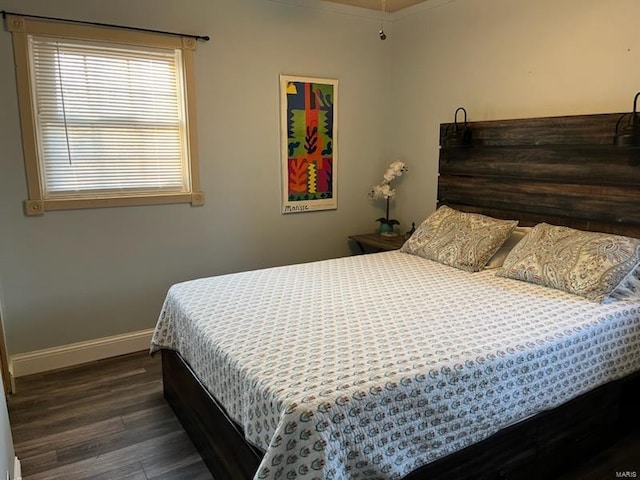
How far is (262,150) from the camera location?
3.71m

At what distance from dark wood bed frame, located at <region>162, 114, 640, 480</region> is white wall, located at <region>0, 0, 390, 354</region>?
0.87 metres

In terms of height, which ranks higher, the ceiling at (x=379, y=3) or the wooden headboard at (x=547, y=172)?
the ceiling at (x=379, y=3)

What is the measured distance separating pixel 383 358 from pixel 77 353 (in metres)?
2.42

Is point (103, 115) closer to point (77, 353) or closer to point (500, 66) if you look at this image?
point (77, 353)

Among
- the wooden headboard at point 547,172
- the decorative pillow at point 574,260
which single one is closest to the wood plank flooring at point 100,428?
the decorative pillow at point 574,260

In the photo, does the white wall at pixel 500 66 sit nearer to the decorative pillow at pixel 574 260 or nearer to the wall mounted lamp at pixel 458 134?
the wall mounted lamp at pixel 458 134

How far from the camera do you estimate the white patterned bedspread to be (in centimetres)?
151

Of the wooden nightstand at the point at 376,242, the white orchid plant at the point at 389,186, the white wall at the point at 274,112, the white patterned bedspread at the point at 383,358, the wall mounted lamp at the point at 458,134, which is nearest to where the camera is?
the white patterned bedspread at the point at 383,358

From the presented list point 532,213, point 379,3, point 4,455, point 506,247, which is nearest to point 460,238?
point 506,247

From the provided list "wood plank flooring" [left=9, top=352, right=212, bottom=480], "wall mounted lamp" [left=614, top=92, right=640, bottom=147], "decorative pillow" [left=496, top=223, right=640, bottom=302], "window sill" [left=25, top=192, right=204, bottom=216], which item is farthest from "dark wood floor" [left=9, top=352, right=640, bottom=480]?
"wall mounted lamp" [left=614, top=92, right=640, bottom=147]

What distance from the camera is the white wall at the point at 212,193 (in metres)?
2.97

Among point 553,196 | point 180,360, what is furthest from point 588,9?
point 180,360

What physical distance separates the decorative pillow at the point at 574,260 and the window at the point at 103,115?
7.43 feet

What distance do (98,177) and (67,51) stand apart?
80cm
